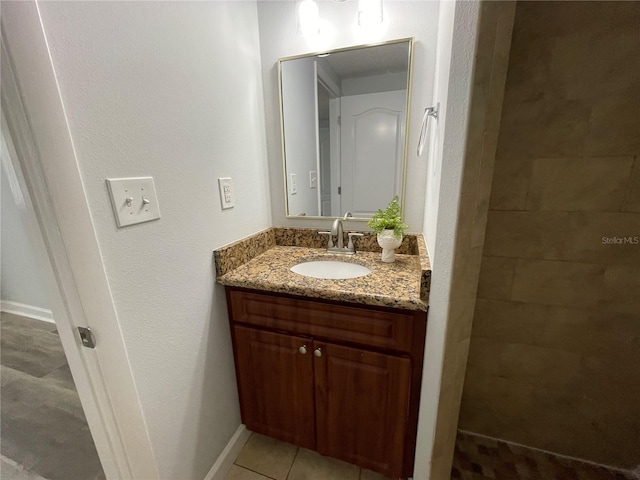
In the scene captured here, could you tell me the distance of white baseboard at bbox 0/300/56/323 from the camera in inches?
93.0

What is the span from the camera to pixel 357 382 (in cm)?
95

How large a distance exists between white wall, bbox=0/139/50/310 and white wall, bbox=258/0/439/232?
2.39m

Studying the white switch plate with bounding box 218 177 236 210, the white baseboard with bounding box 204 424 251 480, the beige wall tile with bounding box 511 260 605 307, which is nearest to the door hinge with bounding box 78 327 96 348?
the white switch plate with bounding box 218 177 236 210

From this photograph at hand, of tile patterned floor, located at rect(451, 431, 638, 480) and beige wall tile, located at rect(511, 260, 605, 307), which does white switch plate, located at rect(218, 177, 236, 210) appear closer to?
beige wall tile, located at rect(511, 260, 605, 307)

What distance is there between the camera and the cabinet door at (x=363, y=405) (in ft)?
2.98

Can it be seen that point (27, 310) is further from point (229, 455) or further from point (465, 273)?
point (465, 273)

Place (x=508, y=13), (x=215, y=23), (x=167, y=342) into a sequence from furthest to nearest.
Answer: (x=215, y=23), (x=167, y=342), (x=508, y=13)

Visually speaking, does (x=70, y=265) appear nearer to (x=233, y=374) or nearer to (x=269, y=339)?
(x=269, y=339)

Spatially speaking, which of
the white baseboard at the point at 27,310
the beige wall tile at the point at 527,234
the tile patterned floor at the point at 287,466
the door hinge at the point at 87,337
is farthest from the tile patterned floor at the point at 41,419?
the beige wall tile at the point at 527,234

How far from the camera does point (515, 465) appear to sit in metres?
1.14

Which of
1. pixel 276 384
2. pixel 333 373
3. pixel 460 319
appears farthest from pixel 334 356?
pixel 460 319

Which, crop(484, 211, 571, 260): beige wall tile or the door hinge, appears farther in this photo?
crop(484, 211, 571, 260): beige wall tile

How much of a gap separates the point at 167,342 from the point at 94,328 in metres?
0.22

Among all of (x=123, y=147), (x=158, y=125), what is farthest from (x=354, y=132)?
(x=123, y=147)
